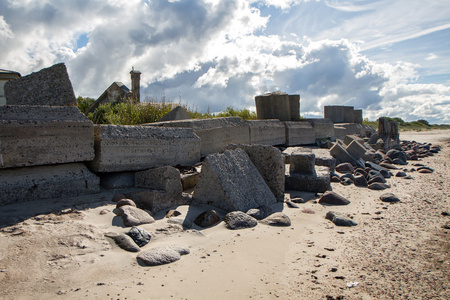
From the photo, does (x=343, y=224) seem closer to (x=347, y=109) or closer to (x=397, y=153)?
(x=397, y=153)

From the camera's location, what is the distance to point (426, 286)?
8.43 feet

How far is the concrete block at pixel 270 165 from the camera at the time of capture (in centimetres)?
507

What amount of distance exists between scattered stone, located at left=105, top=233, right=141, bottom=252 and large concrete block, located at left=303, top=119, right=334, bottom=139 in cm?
877

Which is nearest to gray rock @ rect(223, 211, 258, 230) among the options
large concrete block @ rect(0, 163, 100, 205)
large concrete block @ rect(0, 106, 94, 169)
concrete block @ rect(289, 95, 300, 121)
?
large concrete block @ rect(0, 163, 100, 205)

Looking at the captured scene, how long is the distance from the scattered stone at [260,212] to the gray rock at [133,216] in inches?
46.6

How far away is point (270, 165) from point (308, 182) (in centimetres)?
97

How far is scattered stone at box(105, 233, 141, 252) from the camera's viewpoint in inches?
120

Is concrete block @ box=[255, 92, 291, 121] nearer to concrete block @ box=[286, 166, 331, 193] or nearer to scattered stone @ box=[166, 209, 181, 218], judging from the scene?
concrete block @ box=[286, 166, 331, 193]

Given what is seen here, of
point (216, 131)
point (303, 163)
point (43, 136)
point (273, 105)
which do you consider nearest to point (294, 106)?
point (273, 105)

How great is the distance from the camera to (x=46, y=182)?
163 inches

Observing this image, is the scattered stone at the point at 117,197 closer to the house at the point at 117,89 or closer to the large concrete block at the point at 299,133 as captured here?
the large concrete block at the point at 299,133

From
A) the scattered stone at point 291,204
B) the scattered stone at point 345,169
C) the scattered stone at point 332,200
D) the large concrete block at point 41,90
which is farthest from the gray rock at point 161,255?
the scattered stone at point 345,169

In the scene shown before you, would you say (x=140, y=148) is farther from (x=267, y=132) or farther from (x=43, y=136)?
(x=267, y=132)

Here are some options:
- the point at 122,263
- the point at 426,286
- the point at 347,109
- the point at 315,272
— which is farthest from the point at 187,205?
the point at 347,109
